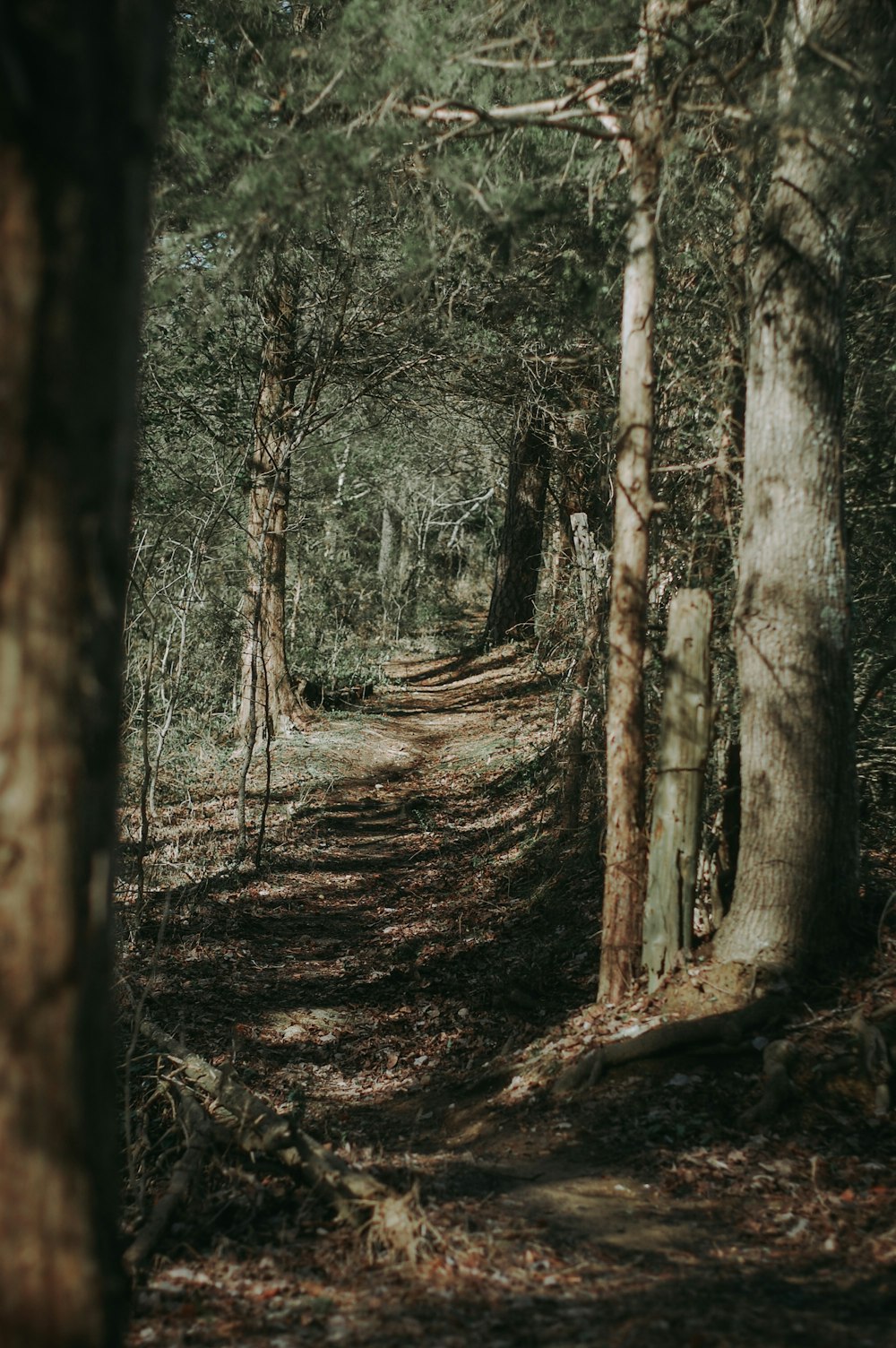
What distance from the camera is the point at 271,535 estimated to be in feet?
47.9

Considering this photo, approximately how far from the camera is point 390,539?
35.3m

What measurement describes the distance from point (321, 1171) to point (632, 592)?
3938mm

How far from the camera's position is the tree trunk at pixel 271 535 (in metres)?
A: 11.4

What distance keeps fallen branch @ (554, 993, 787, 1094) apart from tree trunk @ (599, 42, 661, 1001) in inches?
28.8

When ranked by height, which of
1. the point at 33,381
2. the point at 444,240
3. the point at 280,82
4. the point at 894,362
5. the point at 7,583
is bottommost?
the point at 7,583

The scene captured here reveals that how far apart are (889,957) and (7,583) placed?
573 cm

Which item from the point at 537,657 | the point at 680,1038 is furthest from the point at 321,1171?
the point at 537,657

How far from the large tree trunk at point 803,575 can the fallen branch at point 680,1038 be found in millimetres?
338

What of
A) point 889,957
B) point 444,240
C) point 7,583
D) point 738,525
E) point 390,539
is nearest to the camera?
point 7,583

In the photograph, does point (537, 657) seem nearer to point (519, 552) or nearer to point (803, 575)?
point (803, 575)

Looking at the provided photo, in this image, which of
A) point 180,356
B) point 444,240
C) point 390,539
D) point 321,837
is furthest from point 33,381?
point 390,539

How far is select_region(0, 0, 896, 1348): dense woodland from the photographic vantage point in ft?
7.57

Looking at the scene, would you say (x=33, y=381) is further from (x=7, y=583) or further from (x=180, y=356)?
(x=180, y=356)

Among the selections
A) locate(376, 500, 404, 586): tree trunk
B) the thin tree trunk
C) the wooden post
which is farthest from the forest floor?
locate(376, 500, 404, 586): tree trunk
